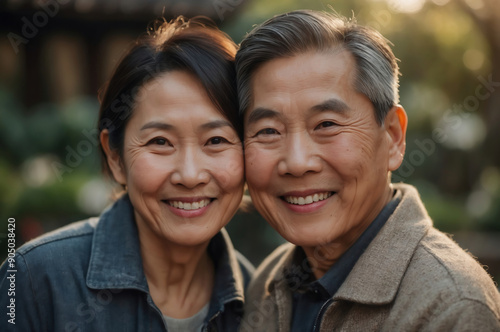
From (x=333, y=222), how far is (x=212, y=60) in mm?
1085

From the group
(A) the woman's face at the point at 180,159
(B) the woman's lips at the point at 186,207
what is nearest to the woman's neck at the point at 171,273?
(A) the woman's face at the point at 180,159

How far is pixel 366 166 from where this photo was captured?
254cm

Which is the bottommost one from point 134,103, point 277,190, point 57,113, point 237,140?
point 57,113

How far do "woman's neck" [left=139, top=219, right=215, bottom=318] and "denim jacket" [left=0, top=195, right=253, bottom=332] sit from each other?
10 centimetres

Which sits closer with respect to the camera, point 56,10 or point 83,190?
point 83,190

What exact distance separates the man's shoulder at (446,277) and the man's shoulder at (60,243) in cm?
174

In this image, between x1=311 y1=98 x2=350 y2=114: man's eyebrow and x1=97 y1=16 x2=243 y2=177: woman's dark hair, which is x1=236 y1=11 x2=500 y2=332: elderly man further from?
x1=97 y1=16 x2=243 y2=177: woman's dark hair

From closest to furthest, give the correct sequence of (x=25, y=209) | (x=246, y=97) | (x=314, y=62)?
(x=314, y=62) < (x=246, y=97) < (x=25, y=209)

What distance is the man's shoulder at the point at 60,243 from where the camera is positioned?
271 centimetres

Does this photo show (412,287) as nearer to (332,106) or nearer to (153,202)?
(332,106)

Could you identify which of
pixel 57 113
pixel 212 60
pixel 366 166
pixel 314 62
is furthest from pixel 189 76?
pixel 57 113

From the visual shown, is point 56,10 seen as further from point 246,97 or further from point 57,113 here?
point 246,97

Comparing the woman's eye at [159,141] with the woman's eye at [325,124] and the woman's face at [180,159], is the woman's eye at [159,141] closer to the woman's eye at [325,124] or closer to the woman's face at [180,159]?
the woman's face at [180,159]

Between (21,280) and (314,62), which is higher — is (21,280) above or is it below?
below
